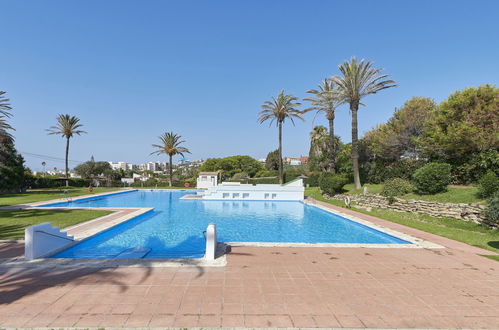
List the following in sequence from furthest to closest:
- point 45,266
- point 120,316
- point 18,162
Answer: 1. point 18,162
2. point 45,266
3. point 120,316

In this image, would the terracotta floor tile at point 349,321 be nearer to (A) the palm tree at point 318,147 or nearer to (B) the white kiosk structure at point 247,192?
(B) the white kiosk structure at point 247,192

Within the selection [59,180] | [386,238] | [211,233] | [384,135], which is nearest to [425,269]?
[386,238]

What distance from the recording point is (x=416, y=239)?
7379 mm

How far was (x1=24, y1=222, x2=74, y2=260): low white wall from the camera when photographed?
5.09 metres

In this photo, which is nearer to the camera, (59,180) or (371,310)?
(371,310)

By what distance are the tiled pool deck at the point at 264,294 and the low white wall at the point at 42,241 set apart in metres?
0.53

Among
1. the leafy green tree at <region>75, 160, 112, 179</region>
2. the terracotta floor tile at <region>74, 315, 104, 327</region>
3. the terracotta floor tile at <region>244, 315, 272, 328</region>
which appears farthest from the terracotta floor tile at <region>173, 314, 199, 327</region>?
the leafy green tree at <region>75, 160, 112, 179</region>

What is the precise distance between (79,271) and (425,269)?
8.00 metres

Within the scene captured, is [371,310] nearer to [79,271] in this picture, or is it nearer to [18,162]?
[79,271]

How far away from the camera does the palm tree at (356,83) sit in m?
17.3

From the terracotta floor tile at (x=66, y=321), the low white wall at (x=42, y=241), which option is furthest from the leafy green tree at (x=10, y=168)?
the terracotta floor tile at (x=66, y=321)

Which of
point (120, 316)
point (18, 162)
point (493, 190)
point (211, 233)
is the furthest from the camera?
point (18, 162)

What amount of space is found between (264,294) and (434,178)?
13492mm

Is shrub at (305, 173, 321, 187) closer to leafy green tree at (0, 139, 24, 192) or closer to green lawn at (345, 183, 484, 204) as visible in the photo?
green lawn at (345, 183, 484, 204)
